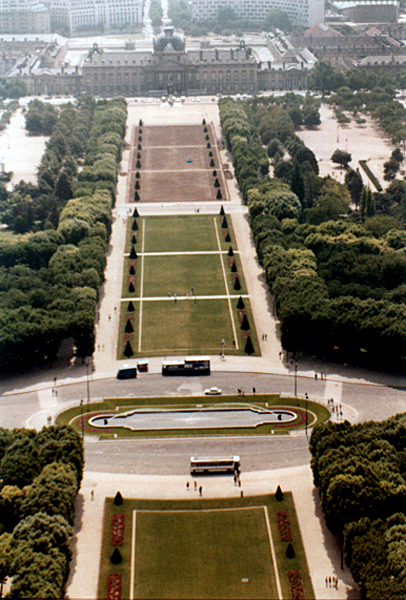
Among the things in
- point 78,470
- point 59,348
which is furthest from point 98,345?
point 78,470

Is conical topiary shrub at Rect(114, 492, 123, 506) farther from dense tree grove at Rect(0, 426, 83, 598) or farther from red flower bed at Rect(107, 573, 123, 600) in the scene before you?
red flower bed at Rect(107, 573, 123, 600)

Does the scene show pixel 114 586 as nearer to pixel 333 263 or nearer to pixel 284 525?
pixel 284 525

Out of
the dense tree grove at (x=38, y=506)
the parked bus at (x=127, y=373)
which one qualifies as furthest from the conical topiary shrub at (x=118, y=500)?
the parked bus at (x=127, y=373)

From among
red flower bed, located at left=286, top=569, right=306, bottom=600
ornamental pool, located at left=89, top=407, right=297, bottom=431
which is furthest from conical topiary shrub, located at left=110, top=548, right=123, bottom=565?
ornamental pool, located at left=89, top=407, right=297, bottom=431

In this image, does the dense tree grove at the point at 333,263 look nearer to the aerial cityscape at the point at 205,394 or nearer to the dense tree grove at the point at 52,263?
the aerial cityscape at the point at 205,394

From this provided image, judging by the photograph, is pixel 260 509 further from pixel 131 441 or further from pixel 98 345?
pixel 98 345

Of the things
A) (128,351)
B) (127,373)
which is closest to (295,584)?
(127,373)
